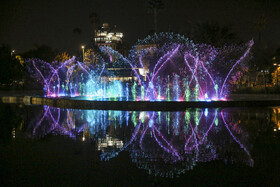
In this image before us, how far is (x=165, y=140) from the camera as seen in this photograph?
23.3ft

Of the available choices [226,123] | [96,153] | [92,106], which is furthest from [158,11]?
[96,153]

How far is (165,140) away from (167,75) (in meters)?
31.5

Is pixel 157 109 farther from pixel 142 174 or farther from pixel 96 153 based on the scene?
pixel 142 174

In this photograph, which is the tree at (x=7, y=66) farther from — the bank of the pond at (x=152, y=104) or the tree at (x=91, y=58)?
the bank of the pond at (x=152, y=104)

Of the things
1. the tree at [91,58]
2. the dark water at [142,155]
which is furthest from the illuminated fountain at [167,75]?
the dark water at [142,155]

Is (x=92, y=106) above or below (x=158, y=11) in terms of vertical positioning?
below

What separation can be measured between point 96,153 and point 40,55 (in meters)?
52.2

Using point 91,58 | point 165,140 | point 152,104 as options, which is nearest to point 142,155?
point 165,140

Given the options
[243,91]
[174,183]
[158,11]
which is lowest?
[174,183]

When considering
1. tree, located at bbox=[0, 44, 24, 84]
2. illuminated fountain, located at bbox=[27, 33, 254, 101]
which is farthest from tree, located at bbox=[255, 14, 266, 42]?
tree, located at bbox=[0, 44, 24, 84]

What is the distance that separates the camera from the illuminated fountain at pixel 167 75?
80.6 ft

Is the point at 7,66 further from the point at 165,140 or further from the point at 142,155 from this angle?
the point at 142,155

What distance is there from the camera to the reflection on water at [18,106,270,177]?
5340 mm

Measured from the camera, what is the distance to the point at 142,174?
4625 mm
